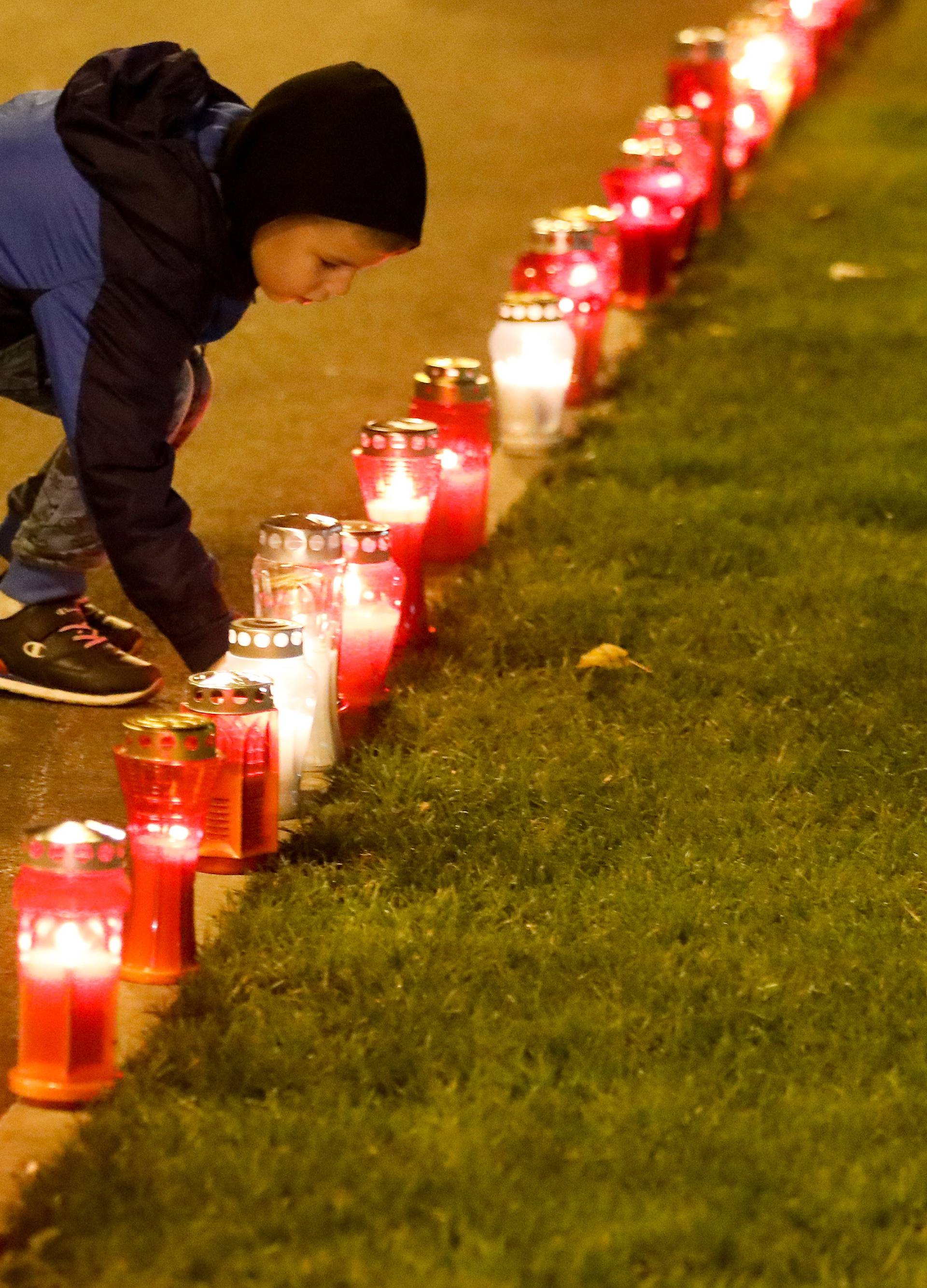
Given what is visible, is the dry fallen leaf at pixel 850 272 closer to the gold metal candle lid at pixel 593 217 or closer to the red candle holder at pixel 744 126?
the red candle holder at pixel 744 126

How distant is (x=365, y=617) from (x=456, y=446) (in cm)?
121

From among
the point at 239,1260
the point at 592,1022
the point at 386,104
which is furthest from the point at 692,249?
the point at 239,1260

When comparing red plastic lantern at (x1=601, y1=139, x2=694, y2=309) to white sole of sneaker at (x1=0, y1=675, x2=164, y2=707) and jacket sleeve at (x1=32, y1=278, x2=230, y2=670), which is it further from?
jacket sleeve at (x1=32, y1=278, x2=230, y2=670)

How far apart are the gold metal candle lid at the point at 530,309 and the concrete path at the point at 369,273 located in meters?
0.69

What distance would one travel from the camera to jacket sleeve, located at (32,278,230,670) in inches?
163

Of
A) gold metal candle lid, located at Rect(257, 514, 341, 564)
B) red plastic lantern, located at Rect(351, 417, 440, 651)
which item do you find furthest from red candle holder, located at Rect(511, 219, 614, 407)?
gold metal candle lid, located at Rect(257, 514, 341, 564)

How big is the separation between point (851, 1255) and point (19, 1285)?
1105 millimetres

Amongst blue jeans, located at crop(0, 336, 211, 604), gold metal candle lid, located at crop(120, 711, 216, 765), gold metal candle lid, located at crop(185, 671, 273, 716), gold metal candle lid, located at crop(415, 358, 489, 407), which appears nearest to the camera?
gold metal candle lid, located at crop(120, 711, 216, 765)

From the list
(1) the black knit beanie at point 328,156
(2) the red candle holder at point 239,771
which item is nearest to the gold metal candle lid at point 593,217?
(1) the black knit beanie at point 328,156

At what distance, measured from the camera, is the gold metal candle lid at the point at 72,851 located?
10.5 feet

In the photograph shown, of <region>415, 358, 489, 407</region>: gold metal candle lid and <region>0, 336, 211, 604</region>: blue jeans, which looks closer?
<region>0, 336, 211, 604</region>: blue jeans

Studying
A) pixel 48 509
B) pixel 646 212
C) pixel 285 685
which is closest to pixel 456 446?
pixel 48 509

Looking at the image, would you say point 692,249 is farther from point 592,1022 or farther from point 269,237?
point 592,1022

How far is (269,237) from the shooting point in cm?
422
